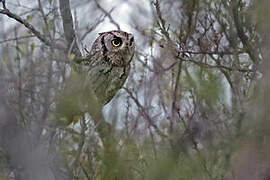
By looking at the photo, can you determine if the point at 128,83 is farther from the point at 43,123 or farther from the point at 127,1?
the point at 43,123

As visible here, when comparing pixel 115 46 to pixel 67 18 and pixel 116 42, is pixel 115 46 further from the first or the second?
pixel 67 18

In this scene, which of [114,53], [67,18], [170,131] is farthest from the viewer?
[114,53]

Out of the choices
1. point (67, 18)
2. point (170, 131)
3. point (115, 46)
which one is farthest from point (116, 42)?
point (170, 131)

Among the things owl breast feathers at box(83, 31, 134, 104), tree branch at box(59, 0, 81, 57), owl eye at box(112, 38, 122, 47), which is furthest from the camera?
owl eye at box(112, 38, 122, 47)

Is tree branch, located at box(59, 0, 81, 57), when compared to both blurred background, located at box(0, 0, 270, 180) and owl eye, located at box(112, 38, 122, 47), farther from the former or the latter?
owl eye, located at box(112, 38, 122, 47)

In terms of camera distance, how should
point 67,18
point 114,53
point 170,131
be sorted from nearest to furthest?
point 170,131, point 67,18, point 114,53

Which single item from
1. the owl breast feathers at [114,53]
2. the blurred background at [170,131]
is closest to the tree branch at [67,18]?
the blurred background at [170,131]

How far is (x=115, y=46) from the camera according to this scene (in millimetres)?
3244

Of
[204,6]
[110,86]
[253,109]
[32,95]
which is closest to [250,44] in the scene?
[204,6]

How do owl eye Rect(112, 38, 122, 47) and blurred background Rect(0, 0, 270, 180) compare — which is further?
owl eye Rect(112, 38, 122, 47)

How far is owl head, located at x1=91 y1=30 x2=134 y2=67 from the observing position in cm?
319

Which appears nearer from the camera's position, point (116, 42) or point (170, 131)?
point (170, 131)

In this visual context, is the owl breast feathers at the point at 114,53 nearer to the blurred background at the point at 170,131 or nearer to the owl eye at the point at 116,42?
the owl eye at the point at 116,42

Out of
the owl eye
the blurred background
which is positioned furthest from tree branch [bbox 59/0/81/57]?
the owl eye
